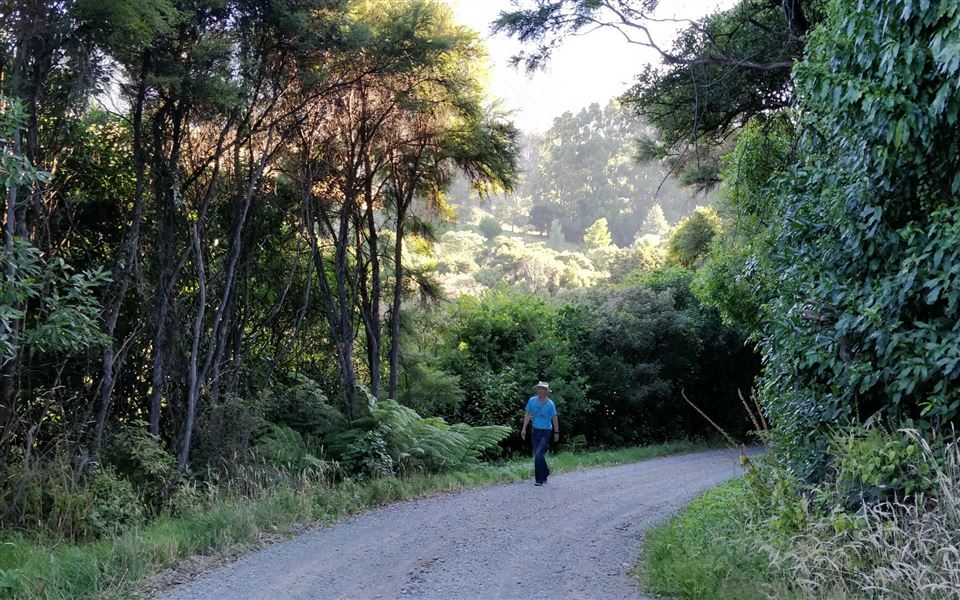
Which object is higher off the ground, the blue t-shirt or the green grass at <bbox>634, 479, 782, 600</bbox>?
the blue t-shirt

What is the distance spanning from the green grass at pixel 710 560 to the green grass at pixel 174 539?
14.3ft

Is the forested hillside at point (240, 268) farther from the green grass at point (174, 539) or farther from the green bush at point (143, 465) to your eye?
the green grass at point (174, 539)

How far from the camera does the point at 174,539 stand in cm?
796

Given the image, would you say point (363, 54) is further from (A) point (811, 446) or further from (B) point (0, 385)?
(A) point (811, 446)

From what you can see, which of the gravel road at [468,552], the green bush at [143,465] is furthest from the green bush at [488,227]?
the green bush at [143,465]

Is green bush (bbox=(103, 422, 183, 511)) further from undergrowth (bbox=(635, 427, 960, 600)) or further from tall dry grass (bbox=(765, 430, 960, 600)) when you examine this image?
tall dry grass (bbox=(765, 430, 960, 600))

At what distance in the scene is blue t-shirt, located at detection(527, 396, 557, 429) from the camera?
1366 centimetres

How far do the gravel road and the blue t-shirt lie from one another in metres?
1.19

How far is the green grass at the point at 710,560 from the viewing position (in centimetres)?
641

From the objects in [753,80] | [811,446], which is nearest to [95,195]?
[811,446]

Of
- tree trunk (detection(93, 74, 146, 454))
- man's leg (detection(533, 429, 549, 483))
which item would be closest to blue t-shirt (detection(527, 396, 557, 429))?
man's leg (detection(533, 429, 549, 483))

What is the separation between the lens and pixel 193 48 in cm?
1053

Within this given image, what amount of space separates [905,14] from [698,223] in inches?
916

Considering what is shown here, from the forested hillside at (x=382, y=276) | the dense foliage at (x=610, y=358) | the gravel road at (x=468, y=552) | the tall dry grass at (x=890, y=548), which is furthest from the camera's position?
the dense foliage at (x=610, y=358)
